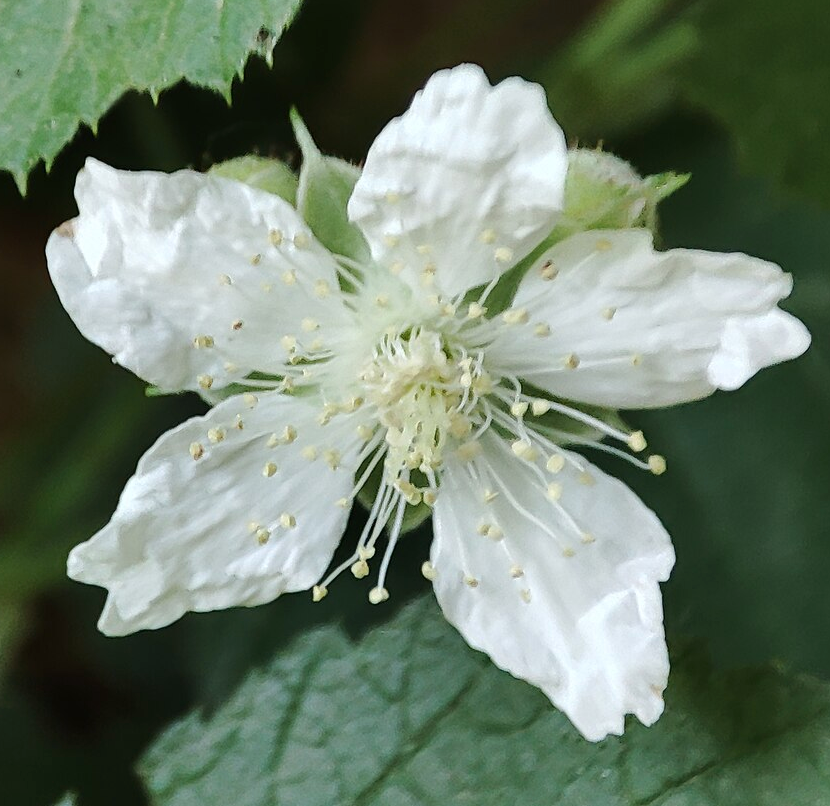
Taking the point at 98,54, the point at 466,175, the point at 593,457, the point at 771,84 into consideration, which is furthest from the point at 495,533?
the point at 771,84

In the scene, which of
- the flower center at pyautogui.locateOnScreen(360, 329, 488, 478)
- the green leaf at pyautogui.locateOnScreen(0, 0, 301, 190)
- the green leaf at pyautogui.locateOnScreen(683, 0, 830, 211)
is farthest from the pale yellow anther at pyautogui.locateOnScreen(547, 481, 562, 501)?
the green leaf at pyautogui.locateOnScreen(683, 0, 830, 211)

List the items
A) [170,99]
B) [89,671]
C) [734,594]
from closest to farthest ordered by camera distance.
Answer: [734,594]
[170,99]
[89,671]

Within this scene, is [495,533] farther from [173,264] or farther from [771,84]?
[771,84]

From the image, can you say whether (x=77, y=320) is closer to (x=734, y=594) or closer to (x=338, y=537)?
(x=338, y=537)

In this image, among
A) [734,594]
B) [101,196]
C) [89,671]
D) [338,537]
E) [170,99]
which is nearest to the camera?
[101,196]

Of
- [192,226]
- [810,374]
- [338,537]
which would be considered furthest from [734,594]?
[192,226]

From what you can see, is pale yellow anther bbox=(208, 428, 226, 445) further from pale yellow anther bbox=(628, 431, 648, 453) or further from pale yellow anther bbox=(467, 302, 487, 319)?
pale yellow anther bbox=(628, 431, 648, 453)
